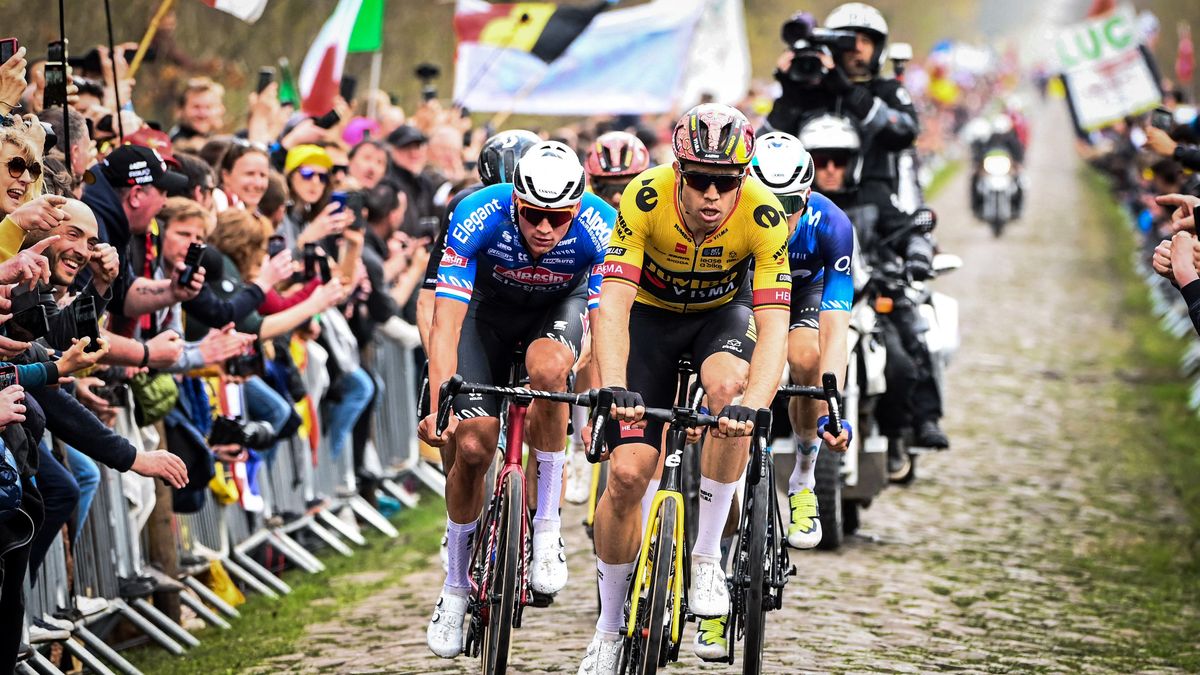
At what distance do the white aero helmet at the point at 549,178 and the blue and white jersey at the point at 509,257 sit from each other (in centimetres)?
36

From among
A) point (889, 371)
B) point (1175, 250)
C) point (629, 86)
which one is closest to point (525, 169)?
point (1175, 250)

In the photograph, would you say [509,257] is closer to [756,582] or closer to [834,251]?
[834,251]

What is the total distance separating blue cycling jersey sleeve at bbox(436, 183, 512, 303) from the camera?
7875 millimetres

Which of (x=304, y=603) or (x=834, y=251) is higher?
(x=834, y=251)

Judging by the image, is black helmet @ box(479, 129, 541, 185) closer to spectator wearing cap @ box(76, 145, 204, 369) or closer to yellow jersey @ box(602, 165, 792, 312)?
spectator wearing cap @ box(76, 145, 204, 369)

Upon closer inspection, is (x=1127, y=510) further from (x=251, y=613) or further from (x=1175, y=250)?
(x=251, y=613)

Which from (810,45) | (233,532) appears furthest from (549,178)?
(810,45)

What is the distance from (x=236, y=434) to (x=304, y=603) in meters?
1.15

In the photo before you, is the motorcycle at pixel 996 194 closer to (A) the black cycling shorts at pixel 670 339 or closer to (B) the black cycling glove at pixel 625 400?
(A) the black cycling shorts at pixel 670 339

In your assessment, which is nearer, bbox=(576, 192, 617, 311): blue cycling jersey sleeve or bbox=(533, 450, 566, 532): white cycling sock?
bbox=(533, 450, 566, 532): white cycling sock

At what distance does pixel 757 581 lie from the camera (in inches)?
279

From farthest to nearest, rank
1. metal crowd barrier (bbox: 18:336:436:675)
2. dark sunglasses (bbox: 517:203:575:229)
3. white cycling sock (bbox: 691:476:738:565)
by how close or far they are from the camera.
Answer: metal crowd barrier (bbox: 18:336:436:675) → dark sunglasses (bbox: 517:203:575:229) → white cycling sock (bbox: 691:476:738:565)

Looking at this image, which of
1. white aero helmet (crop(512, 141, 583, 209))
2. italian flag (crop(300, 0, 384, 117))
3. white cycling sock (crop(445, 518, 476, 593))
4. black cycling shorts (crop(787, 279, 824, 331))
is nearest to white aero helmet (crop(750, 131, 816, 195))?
black cycling shorts (crop(787, 279, 824, 331))

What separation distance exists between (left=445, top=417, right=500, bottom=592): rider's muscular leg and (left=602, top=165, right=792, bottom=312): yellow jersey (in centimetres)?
92
